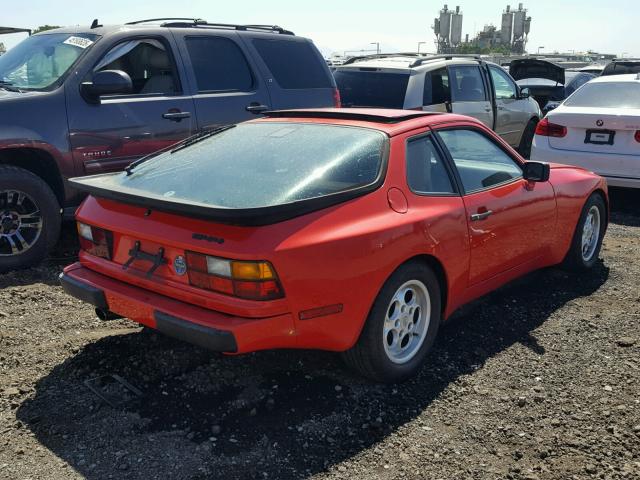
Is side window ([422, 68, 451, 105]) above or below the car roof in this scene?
below

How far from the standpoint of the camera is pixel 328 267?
3.10 m

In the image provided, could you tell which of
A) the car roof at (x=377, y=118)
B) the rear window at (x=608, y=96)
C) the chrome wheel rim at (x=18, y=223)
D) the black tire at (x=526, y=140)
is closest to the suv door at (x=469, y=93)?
the rear window at (x=608, y=96)

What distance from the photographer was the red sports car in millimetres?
3029

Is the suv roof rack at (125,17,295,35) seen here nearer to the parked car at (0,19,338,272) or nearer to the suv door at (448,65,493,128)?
the parked car at (0,19,338,272)

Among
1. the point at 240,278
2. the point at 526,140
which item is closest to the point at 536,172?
the point at 240,278

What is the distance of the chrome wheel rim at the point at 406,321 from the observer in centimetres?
354

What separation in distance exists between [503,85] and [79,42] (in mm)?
6871

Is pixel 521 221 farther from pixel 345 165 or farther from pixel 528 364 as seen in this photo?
pixel 345 165

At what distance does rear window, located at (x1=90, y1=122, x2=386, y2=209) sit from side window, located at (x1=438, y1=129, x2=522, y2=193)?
2.24 ft

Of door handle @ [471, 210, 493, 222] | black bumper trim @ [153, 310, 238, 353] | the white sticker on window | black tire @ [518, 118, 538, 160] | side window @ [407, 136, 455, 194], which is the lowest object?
black tire @ [518, 118, 538, 160]

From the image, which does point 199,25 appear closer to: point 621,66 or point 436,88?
point 436,88

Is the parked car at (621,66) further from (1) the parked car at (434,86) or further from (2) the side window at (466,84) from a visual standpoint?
(2) the side window at (466,84)

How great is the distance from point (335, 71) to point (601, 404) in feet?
20.9

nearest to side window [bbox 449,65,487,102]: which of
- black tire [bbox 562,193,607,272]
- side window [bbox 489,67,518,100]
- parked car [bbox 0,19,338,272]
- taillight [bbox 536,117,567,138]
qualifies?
side window [bbox 489,67,518,100]
